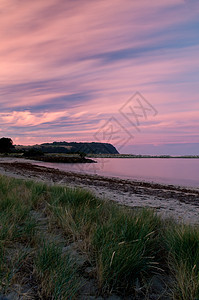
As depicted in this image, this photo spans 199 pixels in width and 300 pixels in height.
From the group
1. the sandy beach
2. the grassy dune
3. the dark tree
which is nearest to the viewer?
the grassy dune

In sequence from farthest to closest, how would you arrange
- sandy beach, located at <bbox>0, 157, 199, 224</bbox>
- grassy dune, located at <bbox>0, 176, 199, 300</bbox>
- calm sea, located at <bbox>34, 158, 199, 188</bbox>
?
1. calm sea, located at <bbox>34, 158, 199, 188</bbox>
2. sandy beach, located at <bbox>0, 157, 199, 224</bbox>
3. grassy dune, located at <bbox>0, 176, 199, 300</bbox>

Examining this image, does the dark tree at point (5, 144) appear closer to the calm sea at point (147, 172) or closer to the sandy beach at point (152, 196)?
the calm sea at point (147, 172)

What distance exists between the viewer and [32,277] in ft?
9.17

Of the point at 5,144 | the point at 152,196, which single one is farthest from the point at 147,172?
the point at 5,144

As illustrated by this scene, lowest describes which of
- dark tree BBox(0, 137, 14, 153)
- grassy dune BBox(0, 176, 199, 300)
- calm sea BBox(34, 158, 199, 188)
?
calm sea BBox(34, 158, 199, 188)

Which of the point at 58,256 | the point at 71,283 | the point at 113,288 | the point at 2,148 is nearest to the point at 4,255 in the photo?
the point at 58,256

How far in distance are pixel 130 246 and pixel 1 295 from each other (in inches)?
66.4

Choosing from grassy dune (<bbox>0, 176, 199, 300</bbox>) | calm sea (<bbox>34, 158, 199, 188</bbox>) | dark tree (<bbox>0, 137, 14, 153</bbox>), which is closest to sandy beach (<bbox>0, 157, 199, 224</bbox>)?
grassy dune (<bbox>0, 176, 199, 300</bbox>)

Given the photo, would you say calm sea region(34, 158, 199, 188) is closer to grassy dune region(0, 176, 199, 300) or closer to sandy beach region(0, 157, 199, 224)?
sandy beach region(0, 157, 199, 224)

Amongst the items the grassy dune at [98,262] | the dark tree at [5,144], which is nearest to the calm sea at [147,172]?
the grassy dune at [98,262]

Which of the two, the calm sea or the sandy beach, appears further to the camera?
the calm sea

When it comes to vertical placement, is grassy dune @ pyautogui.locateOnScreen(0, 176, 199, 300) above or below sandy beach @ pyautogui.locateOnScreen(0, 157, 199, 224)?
above

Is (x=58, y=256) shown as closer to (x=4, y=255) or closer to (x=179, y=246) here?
(x=4, y=255)

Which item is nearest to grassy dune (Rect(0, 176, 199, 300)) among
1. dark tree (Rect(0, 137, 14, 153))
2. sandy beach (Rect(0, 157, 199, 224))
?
sandy beach (Rect(0, 157, 199, 224))
